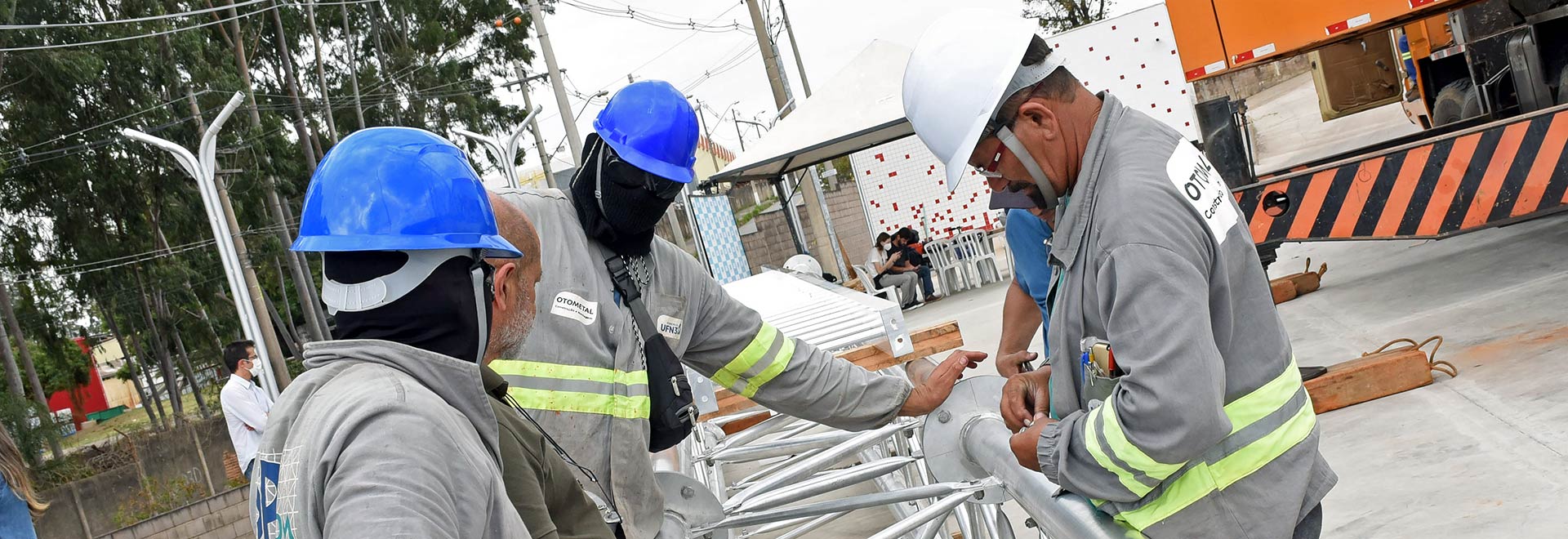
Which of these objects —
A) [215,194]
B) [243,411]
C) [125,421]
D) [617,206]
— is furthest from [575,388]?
[125,421]

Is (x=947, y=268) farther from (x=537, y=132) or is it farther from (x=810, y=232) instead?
(x=537, y=132)

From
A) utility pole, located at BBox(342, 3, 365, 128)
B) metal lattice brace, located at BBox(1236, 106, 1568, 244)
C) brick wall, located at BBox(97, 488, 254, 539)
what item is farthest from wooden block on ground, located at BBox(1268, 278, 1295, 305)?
utility pole, located at BBox(342, 3, 365, 128)

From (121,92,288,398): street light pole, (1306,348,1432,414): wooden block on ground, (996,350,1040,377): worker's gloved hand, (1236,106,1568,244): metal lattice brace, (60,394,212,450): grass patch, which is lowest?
(60,394,212,450): grass patch

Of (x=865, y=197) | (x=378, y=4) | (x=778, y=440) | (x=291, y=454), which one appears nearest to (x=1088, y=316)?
(x=291, y=454)

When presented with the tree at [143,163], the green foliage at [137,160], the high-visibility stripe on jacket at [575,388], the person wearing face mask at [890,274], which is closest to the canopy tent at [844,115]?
the person wearing face mask at [890,274]

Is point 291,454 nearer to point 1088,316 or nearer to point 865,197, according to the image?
point 1088,316

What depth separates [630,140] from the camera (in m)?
3.21

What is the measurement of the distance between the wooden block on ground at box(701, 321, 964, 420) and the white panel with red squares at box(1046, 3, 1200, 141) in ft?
31.7

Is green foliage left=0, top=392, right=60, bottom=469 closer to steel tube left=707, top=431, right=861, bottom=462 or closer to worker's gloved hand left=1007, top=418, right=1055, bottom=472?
steel tube left=707, top=431, right=861, bottom=462

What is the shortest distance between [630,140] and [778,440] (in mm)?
2462

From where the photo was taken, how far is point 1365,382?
6172mm

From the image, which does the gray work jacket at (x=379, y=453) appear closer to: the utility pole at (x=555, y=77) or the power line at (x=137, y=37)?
the utility pole at (x=555, y=77)

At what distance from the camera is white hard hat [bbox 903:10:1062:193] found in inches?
80.7

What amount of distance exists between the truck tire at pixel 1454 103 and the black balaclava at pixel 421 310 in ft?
32.9
